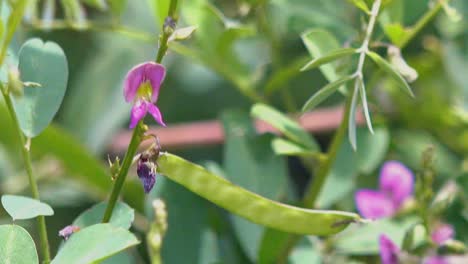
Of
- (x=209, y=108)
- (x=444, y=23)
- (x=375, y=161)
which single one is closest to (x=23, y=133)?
(x=375, y=161)

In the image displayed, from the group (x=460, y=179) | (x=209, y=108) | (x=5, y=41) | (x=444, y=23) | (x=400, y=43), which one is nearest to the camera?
(x=5, y=41)

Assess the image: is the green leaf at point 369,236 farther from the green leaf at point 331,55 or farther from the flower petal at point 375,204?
the green leaf at point 331,55

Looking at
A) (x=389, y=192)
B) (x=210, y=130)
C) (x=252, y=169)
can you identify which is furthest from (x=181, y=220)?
(x=210, y=130)

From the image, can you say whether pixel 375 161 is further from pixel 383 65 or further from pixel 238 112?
pixel 383 65

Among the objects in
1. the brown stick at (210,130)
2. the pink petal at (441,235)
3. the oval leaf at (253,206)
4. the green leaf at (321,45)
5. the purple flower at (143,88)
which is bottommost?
the brown stick at (210,130)

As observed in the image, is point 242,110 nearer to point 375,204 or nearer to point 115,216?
point 375,204

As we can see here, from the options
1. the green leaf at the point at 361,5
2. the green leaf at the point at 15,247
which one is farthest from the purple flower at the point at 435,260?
the green leaf at the point at 15,247

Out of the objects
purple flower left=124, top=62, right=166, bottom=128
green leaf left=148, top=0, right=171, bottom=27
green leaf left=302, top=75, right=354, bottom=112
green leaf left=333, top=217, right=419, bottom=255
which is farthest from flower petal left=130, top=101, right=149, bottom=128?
green leaf left=333, top=217, right=419, bottom=255
